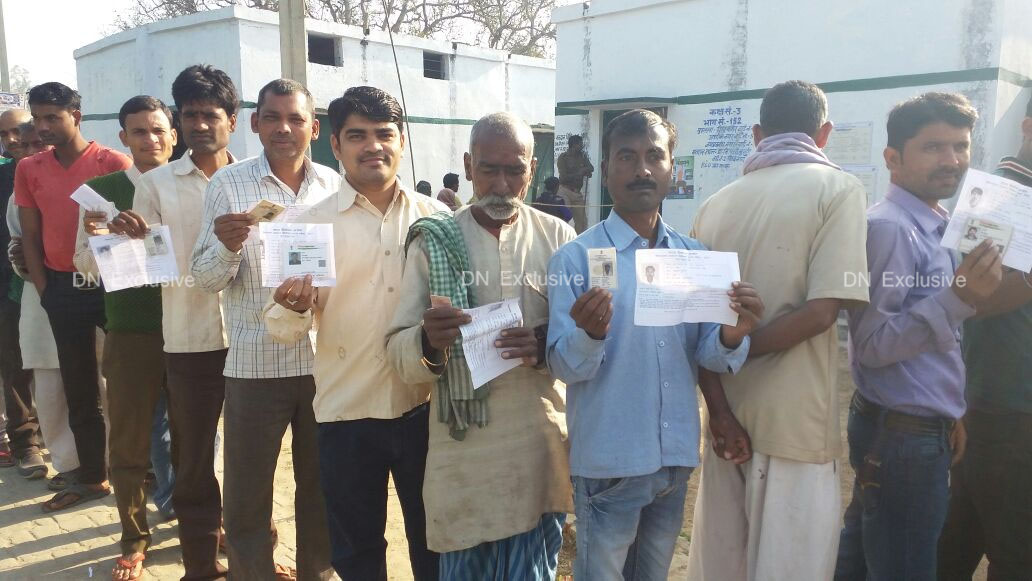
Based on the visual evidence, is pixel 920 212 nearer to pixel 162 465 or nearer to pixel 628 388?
pixel 628 388

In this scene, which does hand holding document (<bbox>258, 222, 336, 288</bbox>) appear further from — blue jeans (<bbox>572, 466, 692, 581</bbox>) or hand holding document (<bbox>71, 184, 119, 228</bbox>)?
hand holding document (<bbox>71, 184, 119, 228</bbox>)

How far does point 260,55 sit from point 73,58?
25.0ft

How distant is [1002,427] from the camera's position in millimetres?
2742

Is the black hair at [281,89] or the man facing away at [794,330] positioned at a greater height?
the black hair at [281,89]

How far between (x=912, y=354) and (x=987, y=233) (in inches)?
16.7

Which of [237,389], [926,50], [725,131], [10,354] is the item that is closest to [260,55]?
[725,131]

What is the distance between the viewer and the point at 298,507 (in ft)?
10.4

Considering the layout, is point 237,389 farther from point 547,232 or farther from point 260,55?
point 260,55

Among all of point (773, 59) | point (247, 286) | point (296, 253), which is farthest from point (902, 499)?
point (773, 59)

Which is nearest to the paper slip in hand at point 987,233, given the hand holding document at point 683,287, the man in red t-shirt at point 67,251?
the hand holding document at point 683,287

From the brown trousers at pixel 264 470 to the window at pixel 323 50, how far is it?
13444mm

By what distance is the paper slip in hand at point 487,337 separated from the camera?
209cm

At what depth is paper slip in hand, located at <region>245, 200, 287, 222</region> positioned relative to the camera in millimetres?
2537

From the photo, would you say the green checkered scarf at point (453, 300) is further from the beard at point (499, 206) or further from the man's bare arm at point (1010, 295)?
the man's bare arm at point (1010, 295)
